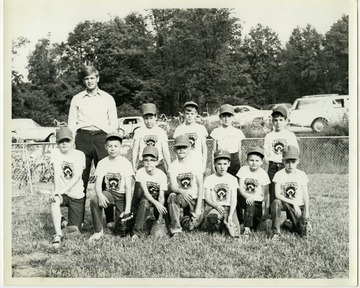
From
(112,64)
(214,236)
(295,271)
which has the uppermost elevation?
(112,64)

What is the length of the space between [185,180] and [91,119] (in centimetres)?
112

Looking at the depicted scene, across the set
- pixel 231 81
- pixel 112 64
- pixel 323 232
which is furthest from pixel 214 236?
pixel 112 64

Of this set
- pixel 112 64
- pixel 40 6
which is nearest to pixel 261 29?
pixel 112 64

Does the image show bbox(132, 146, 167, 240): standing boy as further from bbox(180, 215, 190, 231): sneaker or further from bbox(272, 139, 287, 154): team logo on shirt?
bbox(272, 139, 287, 154): team logo on shirt

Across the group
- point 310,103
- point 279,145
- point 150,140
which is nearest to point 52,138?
point 150,140

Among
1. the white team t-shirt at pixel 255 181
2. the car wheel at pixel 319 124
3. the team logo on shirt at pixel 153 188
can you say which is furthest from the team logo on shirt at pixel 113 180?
the car wheel at pixel 319 124

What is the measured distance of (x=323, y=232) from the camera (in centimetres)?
528

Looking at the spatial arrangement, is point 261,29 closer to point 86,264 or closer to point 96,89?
point 96,89

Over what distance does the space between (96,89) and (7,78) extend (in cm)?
95

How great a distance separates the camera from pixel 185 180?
5.23 meters

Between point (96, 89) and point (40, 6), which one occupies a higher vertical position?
point (40, 6)

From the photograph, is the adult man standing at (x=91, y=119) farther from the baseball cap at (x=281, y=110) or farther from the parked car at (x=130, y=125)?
the baseball cap at (x=281, y=110)

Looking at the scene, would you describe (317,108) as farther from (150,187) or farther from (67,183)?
(67,183)

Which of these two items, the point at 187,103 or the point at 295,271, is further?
the point at 187,103
